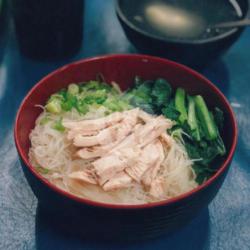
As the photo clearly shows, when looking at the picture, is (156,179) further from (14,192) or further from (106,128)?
(14,192)

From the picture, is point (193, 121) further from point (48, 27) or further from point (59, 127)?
point (48, 27)

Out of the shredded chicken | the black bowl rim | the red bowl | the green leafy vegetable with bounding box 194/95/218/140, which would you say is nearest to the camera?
the red bowl

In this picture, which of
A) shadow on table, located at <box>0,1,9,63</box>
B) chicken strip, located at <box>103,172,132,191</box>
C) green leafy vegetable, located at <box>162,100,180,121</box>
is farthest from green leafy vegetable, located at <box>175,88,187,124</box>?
shadow on table, located at <box>0,1,9,63</box>

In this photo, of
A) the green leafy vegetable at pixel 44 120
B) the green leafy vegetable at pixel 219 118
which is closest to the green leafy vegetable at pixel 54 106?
the green leafy vegetable at pixel 44 120

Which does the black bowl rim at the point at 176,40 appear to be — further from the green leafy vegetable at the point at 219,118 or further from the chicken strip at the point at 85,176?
the chicken strip at the point at 85,176

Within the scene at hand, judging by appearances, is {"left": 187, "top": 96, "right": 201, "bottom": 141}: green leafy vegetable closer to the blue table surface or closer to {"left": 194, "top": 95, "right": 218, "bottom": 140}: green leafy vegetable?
{"left": 194, "top": 95, "right": 218, "bottom": 140}: green leafy vegetable

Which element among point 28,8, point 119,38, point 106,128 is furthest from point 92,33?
point 106,128
